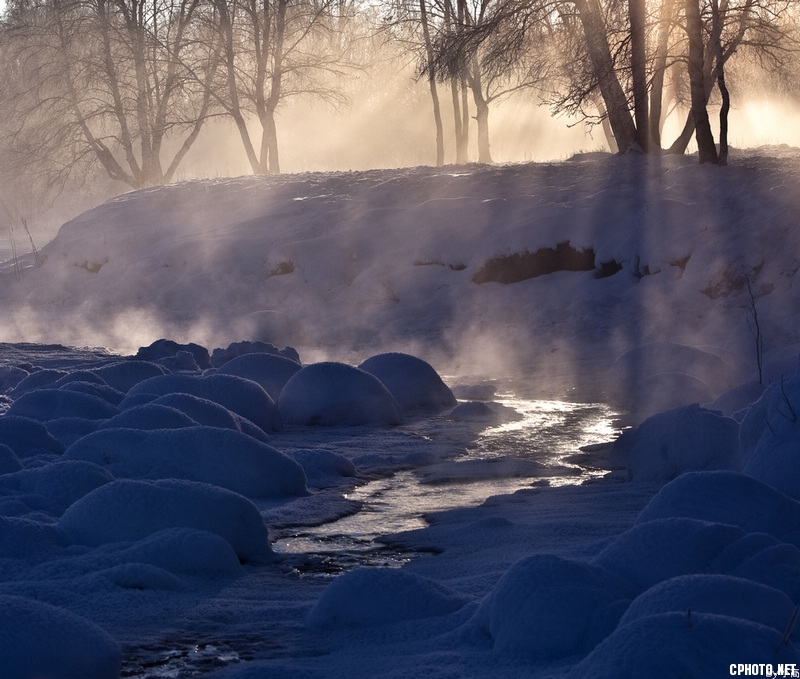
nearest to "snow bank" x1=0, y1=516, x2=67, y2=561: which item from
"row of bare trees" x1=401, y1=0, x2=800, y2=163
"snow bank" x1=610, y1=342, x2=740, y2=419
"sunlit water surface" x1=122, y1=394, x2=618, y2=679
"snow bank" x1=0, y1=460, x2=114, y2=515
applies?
"snow bank" x1=0, y1=460, x2=114, y2=515

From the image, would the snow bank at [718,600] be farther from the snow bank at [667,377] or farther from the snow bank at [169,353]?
the snow bank at [169,353]

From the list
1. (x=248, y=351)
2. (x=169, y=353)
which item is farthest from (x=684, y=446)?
(x=169, y=353)

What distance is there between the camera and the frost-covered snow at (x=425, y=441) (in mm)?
2729

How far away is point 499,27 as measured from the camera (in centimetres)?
1445

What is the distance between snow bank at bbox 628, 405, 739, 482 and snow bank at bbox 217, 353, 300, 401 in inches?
143

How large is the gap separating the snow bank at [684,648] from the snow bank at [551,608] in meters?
0.36

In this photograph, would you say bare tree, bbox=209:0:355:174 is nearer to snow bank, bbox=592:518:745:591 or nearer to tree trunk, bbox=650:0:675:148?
tree trunk, bbox=650:0:675:148

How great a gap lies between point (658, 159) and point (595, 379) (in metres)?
6.25

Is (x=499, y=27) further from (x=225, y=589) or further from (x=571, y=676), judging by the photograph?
(x=571, y=676)

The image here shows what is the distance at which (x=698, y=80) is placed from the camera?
13102 mm

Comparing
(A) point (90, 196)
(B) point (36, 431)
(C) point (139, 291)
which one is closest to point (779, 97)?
(C) point (139, 291)

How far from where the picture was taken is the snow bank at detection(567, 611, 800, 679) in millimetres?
2090

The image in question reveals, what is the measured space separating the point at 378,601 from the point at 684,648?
4.00 ft

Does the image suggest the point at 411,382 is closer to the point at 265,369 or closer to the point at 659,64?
the point at 265,369
